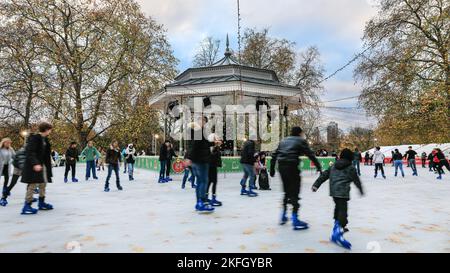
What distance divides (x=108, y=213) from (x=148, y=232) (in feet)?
6.07

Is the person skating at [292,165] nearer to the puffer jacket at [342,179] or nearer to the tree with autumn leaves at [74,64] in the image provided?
the puffer jacket at [342,179]

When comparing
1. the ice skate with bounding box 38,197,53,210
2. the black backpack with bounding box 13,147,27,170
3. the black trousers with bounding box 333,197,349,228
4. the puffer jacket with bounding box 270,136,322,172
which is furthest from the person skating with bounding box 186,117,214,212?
the black backpack with bounding box 13,147,27,170

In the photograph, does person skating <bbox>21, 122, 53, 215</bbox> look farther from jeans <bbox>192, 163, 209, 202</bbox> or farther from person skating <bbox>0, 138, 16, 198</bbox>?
jeans <bbox>192, 163, 209, 202</bbox>

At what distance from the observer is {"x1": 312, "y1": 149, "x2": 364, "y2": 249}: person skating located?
13.0ft

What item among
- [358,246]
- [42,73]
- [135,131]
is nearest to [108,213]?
[358,246]

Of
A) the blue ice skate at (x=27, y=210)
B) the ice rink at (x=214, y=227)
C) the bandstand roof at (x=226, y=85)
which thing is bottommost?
the ice rink at (x=214, y=227)

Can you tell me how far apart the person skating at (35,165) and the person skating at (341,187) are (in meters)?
4.89

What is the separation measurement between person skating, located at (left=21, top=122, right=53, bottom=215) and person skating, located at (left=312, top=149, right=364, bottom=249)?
4.89 metres

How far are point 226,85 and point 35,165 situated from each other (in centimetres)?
1105

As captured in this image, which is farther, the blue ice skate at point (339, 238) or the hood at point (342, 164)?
the hood at point (342, 164)

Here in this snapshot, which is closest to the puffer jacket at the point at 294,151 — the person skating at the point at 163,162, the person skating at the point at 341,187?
the person skating at the point at 341,187

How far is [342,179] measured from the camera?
4.11 metres

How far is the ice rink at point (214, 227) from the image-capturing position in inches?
150

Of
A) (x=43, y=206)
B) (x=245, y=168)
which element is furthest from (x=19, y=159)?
(x=245, y=168)
